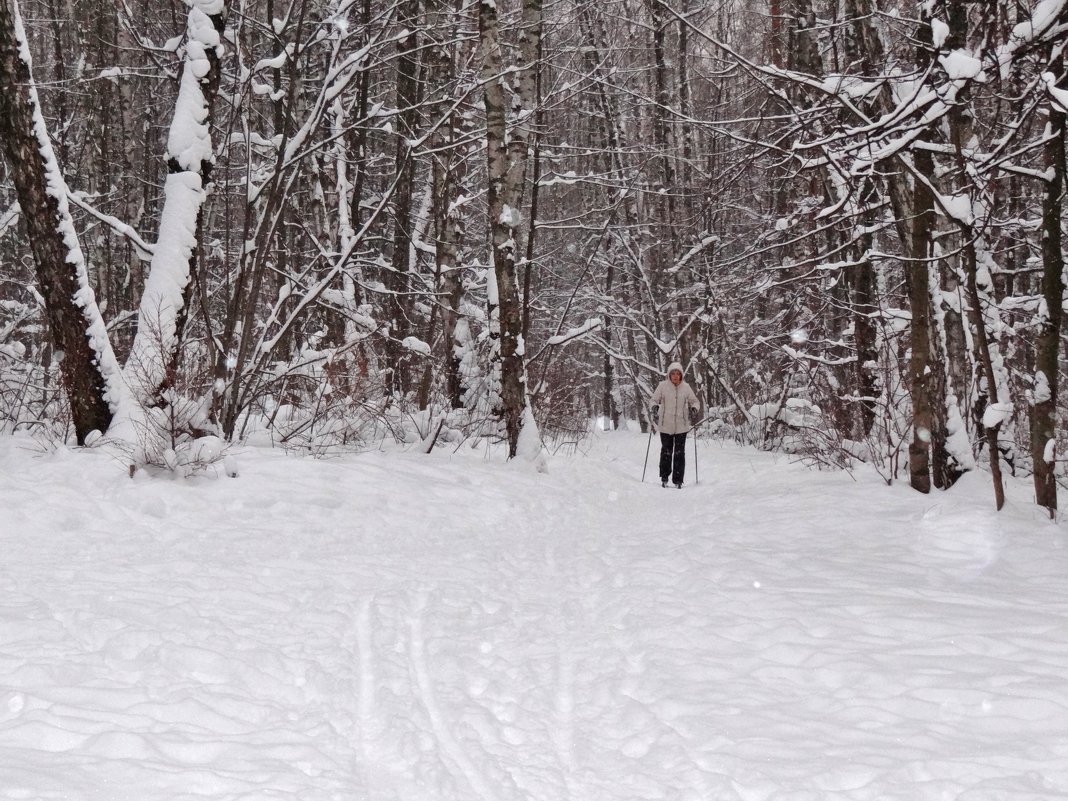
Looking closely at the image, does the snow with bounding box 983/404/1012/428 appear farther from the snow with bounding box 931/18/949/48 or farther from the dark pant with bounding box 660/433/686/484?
the dark pant with bounding box 660/433/686/484

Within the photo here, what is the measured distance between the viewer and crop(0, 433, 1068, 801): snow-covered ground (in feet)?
9.50

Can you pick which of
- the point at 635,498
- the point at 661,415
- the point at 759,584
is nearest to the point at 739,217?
the point at 661,415

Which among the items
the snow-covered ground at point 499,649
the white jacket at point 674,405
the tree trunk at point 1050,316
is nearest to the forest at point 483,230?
the tree trunk at point 1050,316

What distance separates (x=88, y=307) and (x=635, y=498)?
6937 mm

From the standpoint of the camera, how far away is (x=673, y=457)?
12320 mm

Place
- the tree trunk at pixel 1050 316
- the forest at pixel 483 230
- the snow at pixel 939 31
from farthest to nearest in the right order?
the forest at pixel 483 230 < the tree trunk at pixel 1050 316 < the snow at pixel 939 31

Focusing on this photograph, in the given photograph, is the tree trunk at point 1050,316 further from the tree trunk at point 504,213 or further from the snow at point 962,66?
the tree trunk at point 504,213

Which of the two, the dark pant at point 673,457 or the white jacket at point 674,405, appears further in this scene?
the white jacket at point 674,405

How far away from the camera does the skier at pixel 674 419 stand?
12242 millimetres

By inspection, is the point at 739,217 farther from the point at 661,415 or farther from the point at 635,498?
the point at 635,498

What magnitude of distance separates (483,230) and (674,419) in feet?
30.0

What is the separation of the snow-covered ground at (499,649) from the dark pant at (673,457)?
4.56m

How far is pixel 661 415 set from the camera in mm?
12734

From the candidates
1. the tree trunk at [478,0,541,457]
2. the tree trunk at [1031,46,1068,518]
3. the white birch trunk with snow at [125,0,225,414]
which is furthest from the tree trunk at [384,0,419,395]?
the tree trunk at [1031,46,1068,518]
